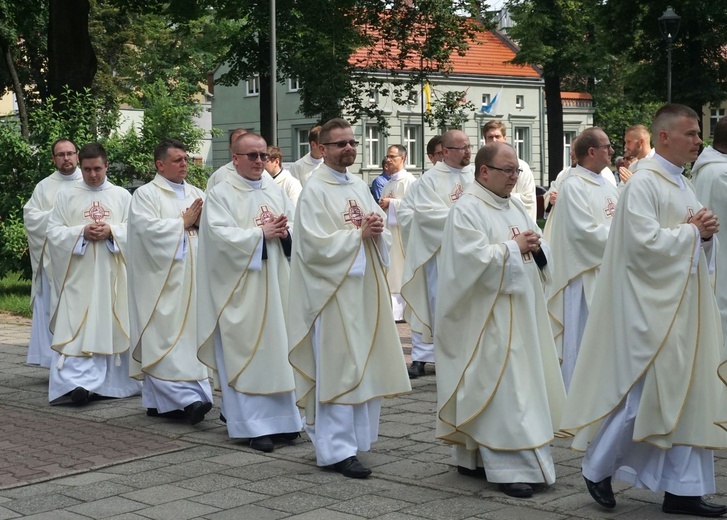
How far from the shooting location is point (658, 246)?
19.6ft

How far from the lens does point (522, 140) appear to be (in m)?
59.7

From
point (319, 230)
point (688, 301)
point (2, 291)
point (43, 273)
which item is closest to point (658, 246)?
point (688, 301)

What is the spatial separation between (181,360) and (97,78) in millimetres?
31287

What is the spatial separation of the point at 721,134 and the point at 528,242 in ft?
5.95

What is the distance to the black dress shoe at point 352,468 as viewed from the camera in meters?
6.96

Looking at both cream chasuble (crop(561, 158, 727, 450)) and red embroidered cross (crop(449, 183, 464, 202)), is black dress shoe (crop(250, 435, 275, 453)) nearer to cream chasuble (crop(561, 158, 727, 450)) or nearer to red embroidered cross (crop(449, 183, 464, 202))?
cream chasuble (crop(561, 158, 727, 450))

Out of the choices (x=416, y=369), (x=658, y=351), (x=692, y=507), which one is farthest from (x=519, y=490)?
(x=416, y=369)

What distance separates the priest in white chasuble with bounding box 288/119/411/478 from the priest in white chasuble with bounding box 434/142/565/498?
2.29 ft

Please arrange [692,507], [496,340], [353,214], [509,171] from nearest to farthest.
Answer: [692,507], [496,340], [509,171], [353,214]

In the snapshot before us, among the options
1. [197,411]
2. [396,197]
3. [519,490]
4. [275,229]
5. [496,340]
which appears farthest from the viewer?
[396,197]

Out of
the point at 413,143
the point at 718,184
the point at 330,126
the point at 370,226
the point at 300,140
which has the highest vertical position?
the point at 300,140

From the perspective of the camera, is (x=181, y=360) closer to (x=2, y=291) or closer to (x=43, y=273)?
(x=43, y=273)

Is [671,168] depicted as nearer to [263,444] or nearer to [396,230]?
[263,444]

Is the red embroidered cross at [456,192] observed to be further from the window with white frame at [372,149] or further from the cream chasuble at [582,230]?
the window with white frame at [372,149]
